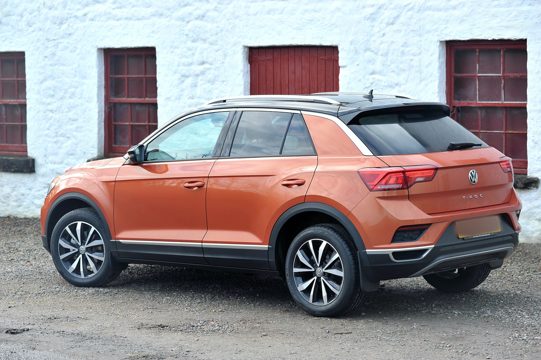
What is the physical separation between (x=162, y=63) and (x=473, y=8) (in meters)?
4.33

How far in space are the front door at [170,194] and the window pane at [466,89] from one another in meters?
4.40

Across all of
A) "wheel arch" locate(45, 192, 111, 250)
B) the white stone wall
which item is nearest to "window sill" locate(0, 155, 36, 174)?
the white stone wall

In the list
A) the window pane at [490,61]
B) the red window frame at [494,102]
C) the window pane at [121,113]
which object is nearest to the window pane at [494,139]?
the red window frame at [494,102]

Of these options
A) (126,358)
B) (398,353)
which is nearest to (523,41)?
(398,353)

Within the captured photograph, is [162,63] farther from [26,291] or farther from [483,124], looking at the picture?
[26,291]

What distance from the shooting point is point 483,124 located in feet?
43.7

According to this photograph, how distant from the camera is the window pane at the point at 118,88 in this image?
53.0 feet

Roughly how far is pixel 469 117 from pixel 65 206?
4908 millimetres

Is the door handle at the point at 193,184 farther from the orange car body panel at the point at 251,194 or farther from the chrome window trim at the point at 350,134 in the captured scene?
the chrome window trim at the point at 350,134

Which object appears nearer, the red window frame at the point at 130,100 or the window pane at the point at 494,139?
the window pane at the point at 494,139

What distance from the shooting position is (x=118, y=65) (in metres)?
16.2

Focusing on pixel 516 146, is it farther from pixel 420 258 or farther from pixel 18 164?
pixel 18 164

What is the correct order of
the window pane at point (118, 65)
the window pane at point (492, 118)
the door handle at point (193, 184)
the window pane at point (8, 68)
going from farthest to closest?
the window pane at point (8, 68)
the window pane at point (118, 65)
the window pane at point (492, 118)
the door handle at point (193, 184)

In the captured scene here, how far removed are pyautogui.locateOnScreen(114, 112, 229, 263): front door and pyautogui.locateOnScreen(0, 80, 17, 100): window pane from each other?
728 centimetres
